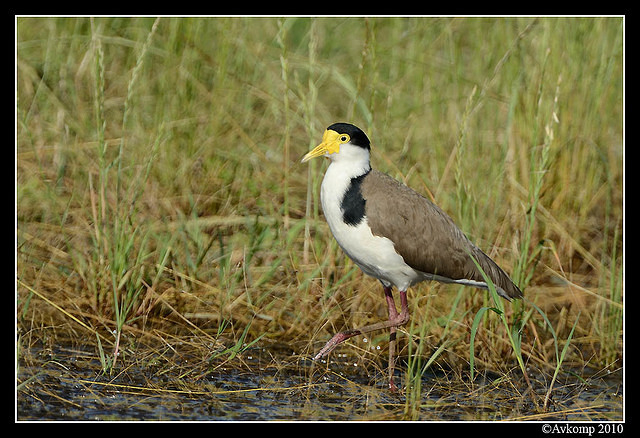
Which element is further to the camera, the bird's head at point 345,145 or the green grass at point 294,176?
the green grass at point 294,176

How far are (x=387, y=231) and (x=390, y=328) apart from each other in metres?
0.71

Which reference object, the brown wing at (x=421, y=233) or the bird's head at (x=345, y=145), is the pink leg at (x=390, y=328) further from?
the bird's head at (x=345, y=145)

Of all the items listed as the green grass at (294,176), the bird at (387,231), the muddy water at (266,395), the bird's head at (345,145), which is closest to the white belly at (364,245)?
the bird at (387,231)

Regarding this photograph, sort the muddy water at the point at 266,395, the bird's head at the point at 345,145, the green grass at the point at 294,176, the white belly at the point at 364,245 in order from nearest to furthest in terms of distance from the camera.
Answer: the muddy water at the point at 266,395
the white belly at the point at 364,245
the bird's head at the point at 345,145
the green grass at the point at 294,176

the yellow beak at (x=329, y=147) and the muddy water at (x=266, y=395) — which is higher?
the yellow beak at (x=329, y=147)

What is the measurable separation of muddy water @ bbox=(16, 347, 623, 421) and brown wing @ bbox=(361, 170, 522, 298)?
596 mm

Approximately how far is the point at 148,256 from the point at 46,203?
1.02 meters

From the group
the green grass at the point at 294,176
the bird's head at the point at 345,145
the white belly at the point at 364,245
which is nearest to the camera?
the white belly at the point at 364,245

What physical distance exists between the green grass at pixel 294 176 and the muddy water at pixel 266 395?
→ 0.59 ft

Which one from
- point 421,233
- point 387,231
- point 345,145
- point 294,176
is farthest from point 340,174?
point 294,176

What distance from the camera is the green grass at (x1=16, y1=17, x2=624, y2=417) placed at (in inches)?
207

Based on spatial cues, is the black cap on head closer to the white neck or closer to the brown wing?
the white neck

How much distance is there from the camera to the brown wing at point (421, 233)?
194 inches

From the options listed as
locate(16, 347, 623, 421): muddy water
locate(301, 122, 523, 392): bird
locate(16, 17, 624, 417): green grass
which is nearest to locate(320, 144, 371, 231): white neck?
locate(301, 122, 523, 392): bird
